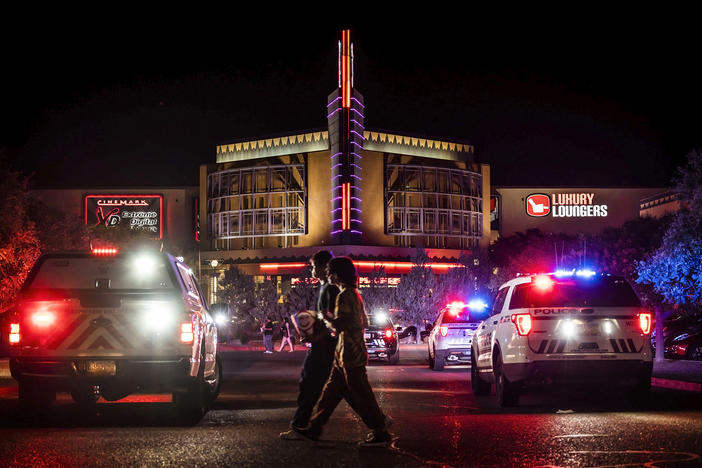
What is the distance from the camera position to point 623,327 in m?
13.3

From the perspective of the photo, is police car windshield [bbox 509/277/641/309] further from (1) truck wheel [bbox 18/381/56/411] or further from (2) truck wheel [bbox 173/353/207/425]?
(1) truck wheel [bbox 18/381/56/411]

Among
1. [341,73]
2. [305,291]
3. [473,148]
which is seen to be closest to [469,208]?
[473,148]

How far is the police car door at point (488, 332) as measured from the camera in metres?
14.7

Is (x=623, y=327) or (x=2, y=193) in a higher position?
(x=2, y=193)

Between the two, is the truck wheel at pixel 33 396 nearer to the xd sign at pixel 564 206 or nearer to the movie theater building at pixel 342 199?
the movie theater building at pixel 342 199

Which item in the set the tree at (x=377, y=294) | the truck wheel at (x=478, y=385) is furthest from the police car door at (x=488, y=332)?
the tree at (x=377, y=294)

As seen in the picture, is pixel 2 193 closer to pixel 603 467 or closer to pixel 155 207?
pixel 603 467

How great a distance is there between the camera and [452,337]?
23172mm

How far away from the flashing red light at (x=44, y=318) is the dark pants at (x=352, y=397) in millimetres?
3437

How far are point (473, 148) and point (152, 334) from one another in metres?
85.6

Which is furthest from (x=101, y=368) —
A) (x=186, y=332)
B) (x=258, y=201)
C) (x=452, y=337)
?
(x=258, y=201)

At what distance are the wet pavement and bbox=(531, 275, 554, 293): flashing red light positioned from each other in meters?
1.62

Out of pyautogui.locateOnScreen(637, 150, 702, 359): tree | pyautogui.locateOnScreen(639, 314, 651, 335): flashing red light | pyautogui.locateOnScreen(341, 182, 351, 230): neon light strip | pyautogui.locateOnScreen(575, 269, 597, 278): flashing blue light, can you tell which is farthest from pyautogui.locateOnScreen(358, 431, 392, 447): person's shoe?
pyautogui.locateOnScreen(341, 182, 351, 230): neon light strip

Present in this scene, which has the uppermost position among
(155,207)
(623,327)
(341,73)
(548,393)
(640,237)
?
(341,73)
